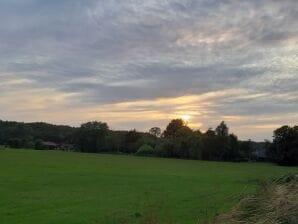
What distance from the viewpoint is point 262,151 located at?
15912 cm

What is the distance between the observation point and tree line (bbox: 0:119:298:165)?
13425cm

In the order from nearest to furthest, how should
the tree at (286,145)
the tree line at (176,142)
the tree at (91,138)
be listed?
the tree at (286,145)
the tree line at (176,142)
the tree at (91,138)

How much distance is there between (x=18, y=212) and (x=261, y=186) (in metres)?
12.7

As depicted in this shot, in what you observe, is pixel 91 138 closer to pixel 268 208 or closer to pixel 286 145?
pixel 286 145

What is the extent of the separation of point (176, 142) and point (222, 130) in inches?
561

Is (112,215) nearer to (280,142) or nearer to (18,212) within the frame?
(18,212)

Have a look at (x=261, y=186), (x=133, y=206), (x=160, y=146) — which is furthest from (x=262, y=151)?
(x=261, y=186)

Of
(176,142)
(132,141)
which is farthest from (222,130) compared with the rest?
(132,141)

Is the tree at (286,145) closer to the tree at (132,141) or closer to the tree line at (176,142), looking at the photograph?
the tree line at (176,142)

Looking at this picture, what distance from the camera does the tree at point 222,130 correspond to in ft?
484

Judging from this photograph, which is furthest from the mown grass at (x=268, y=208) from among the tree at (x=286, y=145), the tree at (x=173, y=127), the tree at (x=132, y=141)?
the tree at (x=173, y=127)

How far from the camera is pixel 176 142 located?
157250mm

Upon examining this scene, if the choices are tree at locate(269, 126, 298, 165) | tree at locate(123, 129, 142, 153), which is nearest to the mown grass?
tree at locate(269, 126, 298, 165)

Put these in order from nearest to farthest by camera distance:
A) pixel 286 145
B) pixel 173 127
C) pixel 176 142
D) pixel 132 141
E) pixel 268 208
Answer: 1. pixel 268 208
2. pixel 286 145
3. pixel 176 142
4. pixel 132 141
5. pixel 173 127
